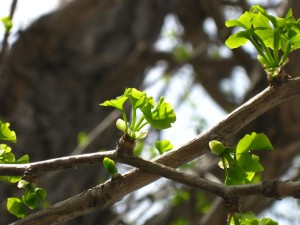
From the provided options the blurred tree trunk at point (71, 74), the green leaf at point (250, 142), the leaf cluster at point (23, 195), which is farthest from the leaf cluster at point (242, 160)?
the blurred tree trunk at point (71, 74)

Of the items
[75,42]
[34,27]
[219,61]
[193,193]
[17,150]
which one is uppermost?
[34,27]

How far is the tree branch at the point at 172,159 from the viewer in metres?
0.78

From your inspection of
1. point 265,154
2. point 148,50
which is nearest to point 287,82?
point 265,154

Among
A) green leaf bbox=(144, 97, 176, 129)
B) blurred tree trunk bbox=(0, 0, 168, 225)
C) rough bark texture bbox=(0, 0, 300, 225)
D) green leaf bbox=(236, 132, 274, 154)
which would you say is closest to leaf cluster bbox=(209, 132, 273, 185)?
green leaf bbox=(236, 132, 274, 154)

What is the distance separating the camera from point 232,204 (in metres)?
0.71

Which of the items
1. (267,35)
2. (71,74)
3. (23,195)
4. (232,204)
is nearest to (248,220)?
(232,204)

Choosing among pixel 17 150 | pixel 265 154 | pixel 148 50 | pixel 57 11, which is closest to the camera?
pixel 265 154

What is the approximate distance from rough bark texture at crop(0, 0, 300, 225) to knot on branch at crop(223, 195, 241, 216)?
3.66 ft

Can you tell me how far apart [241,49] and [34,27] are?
39.1 inches

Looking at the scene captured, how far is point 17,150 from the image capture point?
7.52 feet

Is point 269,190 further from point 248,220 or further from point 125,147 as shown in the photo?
point 125,147

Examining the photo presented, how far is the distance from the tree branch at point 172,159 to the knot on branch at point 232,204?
111 mm

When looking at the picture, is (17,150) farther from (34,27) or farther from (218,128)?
(218,128)

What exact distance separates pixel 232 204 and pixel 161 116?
0.61 ft
